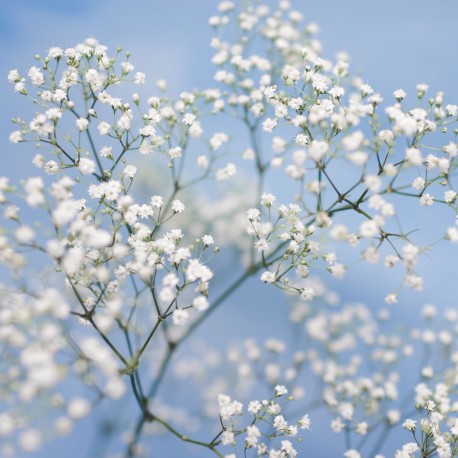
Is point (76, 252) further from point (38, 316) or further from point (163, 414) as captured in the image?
point (163, 414)

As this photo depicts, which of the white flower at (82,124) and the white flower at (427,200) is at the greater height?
the white flower at (427,200)

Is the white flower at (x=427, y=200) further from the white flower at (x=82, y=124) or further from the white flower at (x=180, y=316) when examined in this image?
the white flower at (x=82, y=124)

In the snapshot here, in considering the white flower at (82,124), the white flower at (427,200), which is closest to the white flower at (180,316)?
the white flower at (82,124)

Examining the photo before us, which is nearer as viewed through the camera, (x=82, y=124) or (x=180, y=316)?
(x=180, y=316)

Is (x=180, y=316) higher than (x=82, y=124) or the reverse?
the reverse

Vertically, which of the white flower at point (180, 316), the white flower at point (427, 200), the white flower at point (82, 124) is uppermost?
the white flower at point (427, 200)

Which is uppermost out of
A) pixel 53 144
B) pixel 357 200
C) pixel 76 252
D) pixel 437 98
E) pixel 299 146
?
pixel 437 98

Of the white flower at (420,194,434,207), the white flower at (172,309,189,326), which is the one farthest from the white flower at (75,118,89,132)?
the white flower at (420,194,434,207)

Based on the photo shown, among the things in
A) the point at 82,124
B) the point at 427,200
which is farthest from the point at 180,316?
the point at 427,200

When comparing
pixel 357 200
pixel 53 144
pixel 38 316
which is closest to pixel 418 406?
pixel 357 200

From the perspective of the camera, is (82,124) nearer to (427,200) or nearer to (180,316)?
(180,316)

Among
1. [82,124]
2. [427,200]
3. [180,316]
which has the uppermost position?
[427,200]
